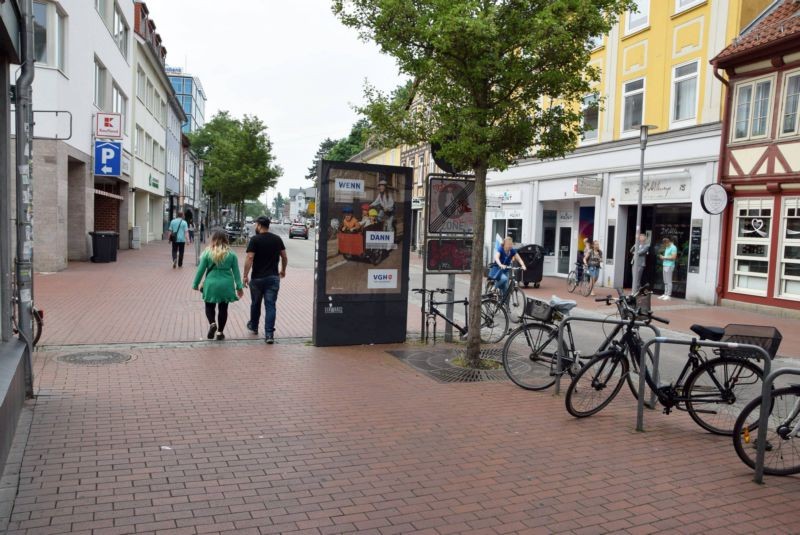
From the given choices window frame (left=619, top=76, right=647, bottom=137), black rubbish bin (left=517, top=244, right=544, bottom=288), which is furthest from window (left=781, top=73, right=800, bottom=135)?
black rubbish bin (left=517, top=244, right=544, bottom=288)

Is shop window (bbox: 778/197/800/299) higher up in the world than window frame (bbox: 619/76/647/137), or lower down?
lower down

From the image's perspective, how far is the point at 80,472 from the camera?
175 inches

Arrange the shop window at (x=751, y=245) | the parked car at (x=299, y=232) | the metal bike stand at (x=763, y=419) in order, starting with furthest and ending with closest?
the parked car at (x=299, y=232) → the shop window at (x=751, y=245) → the metal bike stand at (x=763, y=419)

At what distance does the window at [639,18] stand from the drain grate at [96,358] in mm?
18034

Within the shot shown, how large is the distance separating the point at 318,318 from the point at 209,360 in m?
1.71

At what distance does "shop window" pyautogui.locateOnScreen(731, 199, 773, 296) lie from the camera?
51.3 feet

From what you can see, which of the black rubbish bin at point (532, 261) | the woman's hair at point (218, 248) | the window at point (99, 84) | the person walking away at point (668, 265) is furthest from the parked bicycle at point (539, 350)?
the window at point (99, 84)

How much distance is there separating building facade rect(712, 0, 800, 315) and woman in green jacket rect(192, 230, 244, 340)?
40.8ft

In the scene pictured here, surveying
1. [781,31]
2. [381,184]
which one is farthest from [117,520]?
[781,31]

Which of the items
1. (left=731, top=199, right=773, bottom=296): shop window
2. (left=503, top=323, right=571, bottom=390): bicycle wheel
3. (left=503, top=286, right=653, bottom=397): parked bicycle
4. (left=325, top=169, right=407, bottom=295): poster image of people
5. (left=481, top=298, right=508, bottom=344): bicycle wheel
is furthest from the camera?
(left=731, top=199, right=773, bottom=296): shop window

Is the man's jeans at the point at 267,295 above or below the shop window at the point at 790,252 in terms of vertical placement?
below

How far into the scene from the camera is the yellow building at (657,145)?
1734cm

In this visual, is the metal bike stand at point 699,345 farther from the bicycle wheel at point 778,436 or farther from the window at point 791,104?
the window at point 791,104

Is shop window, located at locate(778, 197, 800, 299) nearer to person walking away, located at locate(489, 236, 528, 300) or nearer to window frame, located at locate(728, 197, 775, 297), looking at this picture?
window frame, located at locate(728, 197, 775, 297)
